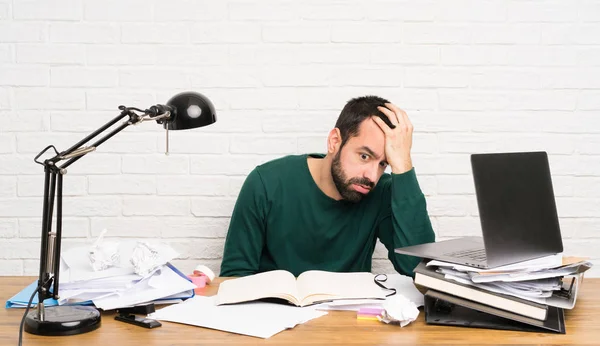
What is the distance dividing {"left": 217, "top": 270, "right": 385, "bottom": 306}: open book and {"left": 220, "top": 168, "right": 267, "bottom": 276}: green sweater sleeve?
454 mm

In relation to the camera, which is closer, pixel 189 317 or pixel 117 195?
pixel 189 317

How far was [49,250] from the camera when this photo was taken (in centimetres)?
136

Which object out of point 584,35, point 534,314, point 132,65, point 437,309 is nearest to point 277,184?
point 132,65

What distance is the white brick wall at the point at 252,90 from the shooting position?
2.45 m

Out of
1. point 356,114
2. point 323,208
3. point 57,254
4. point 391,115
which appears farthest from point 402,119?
point 57,254

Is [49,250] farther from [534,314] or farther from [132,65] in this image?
[132,65]

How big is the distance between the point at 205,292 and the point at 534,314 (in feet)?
2.54

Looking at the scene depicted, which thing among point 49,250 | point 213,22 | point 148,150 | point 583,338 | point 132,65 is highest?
point 213,22

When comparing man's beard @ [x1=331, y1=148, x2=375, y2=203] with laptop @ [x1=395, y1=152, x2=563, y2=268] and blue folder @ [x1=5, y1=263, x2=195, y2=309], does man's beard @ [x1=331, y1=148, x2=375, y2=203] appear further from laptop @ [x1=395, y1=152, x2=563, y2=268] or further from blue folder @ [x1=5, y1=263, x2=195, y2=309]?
blue folder @ [x1=5, y1=263, x2=195, y2=309]

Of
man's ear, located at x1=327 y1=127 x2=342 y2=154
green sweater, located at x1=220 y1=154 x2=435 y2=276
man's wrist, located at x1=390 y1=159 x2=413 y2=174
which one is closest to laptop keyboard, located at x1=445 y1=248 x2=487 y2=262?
man's wrist, located at x1=390 y1=159 x2=413 y2=174

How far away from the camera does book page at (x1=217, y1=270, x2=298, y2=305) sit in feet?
4.92

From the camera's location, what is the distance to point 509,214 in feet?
4.85

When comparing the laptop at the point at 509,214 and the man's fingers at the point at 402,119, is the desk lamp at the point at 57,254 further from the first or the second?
the man's fingers at the point at 402,119

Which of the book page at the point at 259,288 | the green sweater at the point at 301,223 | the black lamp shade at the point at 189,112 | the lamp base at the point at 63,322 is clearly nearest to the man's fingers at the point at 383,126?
the green sweater at the point at 301,223
